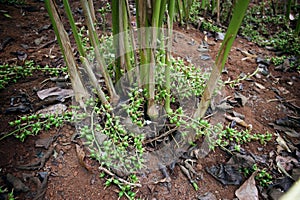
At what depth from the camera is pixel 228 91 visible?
1.08m

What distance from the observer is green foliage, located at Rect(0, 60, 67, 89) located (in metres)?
0.91

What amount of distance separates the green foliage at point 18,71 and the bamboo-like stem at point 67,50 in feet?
0.79

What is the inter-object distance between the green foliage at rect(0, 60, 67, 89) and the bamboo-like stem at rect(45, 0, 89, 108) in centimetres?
24

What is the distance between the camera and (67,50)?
65cm

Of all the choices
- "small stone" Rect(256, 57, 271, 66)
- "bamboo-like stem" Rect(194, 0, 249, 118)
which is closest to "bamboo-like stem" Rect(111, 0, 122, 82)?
"bamboo-like stem" Rect(194, 0, 249, 118)

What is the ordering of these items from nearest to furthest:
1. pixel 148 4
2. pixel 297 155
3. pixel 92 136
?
1. pixel 148 4
2. pixel 92 136
3. pixel 297 155

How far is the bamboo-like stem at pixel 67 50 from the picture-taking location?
59 cm

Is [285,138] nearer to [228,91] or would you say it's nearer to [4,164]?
[228,91]

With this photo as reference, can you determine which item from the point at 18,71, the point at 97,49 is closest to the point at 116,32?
the point at 97,49

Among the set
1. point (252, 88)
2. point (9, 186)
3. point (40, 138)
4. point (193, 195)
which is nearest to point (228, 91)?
point (252, 88)

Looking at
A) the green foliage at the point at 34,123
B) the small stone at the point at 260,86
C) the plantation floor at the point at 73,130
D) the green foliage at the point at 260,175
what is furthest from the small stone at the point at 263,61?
the green foliage at the point at 34,123

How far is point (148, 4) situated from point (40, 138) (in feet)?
1.77

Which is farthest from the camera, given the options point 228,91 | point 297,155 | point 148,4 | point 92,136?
point 228,91

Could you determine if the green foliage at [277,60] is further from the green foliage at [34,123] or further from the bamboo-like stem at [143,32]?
the green foliage at [34,123]
